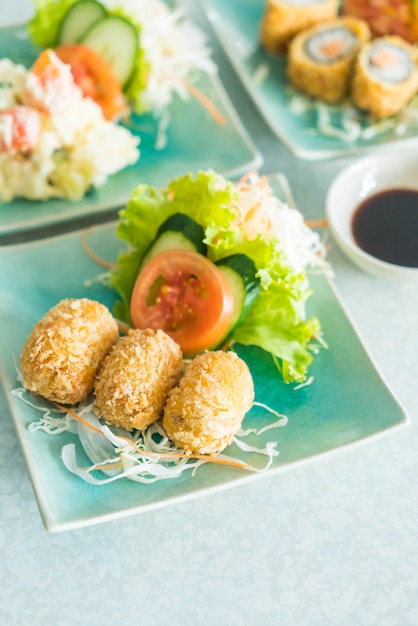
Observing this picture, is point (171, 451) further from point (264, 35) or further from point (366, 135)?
point (264, 35)

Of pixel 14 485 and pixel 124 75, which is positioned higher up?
pixel 124 75

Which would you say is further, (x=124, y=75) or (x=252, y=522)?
(x=124, y=75)

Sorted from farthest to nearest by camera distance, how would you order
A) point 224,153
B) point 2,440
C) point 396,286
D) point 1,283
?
point 224,153
point 396,286
point 1,283
point 2,440

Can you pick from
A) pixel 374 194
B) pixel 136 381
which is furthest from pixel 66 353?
pixel 374 194

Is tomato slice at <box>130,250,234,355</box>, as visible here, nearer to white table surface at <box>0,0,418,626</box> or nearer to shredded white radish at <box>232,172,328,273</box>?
shredded white radish at <box>232,172,328,273</box>

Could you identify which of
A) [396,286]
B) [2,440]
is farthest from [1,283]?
[396,286]

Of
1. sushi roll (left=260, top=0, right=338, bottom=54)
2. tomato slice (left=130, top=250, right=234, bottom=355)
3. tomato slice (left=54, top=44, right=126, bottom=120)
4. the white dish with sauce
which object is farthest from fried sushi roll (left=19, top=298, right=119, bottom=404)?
sushi roll (left=260, top=0, right=338, bottom=54)
